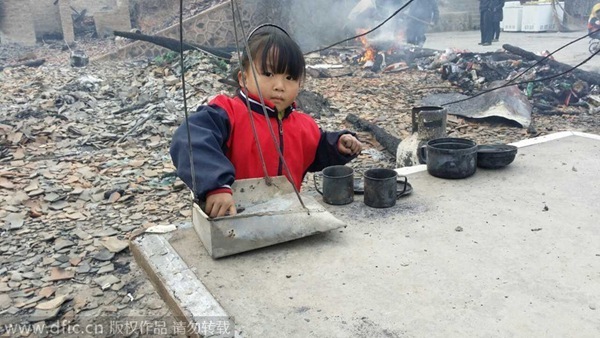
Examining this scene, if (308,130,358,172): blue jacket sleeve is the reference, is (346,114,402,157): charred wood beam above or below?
below

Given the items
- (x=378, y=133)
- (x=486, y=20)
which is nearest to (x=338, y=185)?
(x=378, y=133)

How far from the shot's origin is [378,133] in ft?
23.4

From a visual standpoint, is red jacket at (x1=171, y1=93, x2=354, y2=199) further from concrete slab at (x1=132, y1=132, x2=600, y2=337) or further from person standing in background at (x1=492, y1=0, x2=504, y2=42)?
person standing in background at (x1=492, y1=0, x2=504, y2=42)

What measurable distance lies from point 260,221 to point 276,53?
2.69 feet

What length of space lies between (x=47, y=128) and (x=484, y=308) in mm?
7482

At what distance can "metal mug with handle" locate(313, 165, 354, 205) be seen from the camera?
2695 mm

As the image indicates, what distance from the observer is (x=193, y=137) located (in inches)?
87.0

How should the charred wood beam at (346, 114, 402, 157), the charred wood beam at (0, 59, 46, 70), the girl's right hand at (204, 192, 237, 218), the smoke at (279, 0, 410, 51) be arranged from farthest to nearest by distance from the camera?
the smoke at (279, 0, 410, 51), the charred wood beam at (0, 59, 46, 70), the charred wood beam at (346, 114, 402, 157), the girl's right hand at (204, 192, 237, 218)

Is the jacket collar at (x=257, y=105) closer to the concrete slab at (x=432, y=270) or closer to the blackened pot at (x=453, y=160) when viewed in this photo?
the concrete slab at (x=432, y=270)

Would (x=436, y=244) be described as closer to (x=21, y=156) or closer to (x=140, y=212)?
(x=140, y=212)

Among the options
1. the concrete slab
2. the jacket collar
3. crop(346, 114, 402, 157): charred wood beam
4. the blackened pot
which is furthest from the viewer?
crop(346, 114, 402, 157): charred wood beam

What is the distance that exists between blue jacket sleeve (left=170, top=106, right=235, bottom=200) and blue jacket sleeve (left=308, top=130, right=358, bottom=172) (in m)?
0.71

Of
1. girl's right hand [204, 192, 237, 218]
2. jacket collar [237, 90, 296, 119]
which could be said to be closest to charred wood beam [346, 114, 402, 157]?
jacket collar [237, 90, 296, 119]

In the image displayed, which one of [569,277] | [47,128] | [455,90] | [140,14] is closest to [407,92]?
[455,90]
